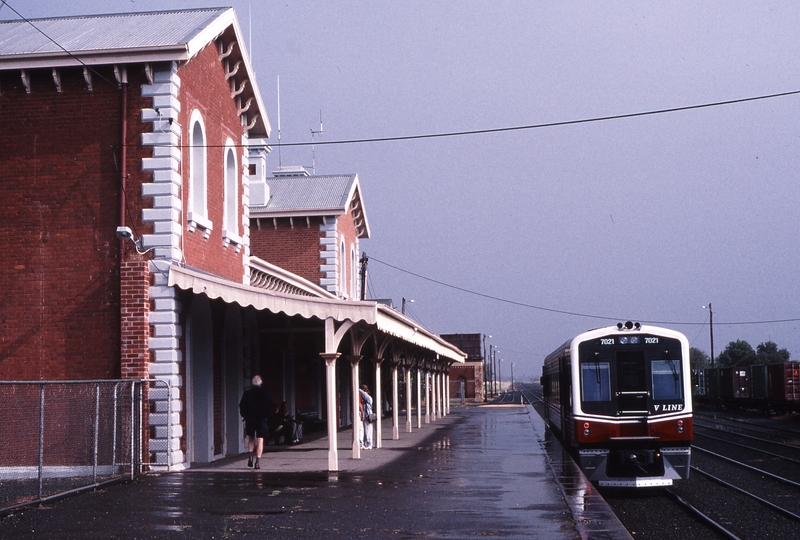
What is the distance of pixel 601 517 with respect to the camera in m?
10.9

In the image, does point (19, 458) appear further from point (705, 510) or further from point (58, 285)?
point (705, 510)

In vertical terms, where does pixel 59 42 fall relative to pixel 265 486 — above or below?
above

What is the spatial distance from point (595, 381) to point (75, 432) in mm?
8339

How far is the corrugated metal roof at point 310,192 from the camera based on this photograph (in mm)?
33844

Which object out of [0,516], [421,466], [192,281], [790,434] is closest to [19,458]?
[192,281]

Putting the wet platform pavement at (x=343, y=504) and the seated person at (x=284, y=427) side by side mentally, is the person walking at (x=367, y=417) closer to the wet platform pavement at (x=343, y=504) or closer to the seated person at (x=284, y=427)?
the seated person at (x=284, y=427)

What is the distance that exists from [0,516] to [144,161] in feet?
22.6

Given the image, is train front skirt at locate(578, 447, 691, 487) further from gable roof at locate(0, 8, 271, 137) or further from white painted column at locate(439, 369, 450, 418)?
white painted column at locate(439, 369, 450, 418)

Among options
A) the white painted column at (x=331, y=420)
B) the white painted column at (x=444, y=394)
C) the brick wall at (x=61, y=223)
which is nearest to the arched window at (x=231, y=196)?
the brick wall at (x=61, y=223)

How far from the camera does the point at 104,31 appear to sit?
59.6ft

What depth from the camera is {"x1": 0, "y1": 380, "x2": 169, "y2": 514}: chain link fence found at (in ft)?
48.8

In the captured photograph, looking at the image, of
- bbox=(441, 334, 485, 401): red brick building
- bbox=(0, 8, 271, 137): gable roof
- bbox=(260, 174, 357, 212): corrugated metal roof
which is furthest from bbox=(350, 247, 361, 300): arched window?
bbox=(441, 334, 485, 401): red brick building

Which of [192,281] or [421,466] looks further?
[421,466]

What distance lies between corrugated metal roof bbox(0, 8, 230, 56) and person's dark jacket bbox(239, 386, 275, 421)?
5.86 metres
